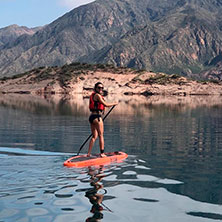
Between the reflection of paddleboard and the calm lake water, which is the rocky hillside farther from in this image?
the reflection of paddleboard

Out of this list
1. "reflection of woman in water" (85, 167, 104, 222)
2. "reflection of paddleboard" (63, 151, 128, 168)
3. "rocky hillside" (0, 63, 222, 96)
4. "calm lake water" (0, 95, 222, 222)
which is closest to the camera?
"reflection of woman in water" (85, 167, 104, 222)

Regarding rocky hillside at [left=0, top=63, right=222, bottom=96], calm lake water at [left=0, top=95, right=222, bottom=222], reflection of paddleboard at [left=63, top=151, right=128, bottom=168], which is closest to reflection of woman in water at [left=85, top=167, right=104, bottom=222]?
calm lake water at [left=0, top=95, right=222, bottom=222]

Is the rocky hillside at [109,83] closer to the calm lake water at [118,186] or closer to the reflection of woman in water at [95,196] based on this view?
the calm lake water at [118,186]

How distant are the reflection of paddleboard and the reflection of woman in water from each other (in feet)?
3.36

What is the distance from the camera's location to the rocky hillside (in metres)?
137

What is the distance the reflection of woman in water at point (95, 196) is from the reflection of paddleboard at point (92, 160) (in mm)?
1025

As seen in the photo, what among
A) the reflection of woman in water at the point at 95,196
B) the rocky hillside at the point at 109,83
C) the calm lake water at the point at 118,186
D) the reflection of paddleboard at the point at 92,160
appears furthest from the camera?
the rocky hillside at the point at 109,83

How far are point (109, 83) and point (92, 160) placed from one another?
12138 centimetres

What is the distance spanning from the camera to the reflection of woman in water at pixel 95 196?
988 centimetres

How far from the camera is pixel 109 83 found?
137m

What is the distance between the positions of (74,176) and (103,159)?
127 inches

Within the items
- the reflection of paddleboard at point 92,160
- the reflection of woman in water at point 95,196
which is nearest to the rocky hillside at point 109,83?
the reflection of paddleboard at point 92,160

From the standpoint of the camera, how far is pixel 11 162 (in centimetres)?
1591

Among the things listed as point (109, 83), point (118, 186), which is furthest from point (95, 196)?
point (109, 83)
